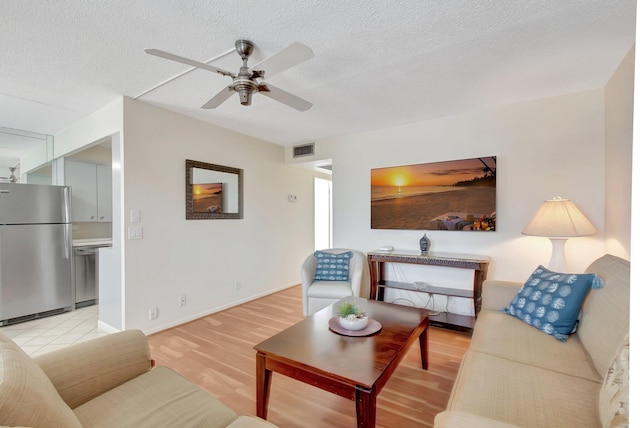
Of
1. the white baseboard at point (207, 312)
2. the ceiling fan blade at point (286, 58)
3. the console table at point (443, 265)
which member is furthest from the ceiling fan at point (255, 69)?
the white baseboard at point (207, 312)

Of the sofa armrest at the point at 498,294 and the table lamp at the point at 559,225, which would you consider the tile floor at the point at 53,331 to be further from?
the table lamp at the point at 559,225

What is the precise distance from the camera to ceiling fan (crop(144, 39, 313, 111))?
5.14 ft

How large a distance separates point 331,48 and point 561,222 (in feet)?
7.81

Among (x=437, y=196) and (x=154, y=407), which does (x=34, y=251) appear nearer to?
(x=154, y=407)

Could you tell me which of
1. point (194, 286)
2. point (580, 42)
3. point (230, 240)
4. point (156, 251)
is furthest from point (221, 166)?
point (580, 42)

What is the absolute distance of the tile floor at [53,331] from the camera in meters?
2.78

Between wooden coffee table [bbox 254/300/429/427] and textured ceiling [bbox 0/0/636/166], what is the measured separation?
1.95 m

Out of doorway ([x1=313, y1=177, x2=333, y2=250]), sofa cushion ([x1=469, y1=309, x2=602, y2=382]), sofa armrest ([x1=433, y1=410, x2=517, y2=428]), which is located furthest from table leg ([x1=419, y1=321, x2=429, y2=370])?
doorway ([x1=313, y1=177, x2=333, y2=250])

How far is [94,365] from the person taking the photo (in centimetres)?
134

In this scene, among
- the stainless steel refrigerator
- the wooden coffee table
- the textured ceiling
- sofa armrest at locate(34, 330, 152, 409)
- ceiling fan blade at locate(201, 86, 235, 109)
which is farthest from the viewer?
the stainless steel refrigerator

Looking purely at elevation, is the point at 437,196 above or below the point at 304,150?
below

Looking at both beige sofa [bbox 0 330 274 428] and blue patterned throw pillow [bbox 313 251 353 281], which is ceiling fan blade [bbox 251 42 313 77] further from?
blue patterned throw pillow [bbox 313 251 353 281]

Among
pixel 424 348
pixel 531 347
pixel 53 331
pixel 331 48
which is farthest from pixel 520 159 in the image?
pixel 53 331

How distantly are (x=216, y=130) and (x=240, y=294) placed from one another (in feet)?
7.28
